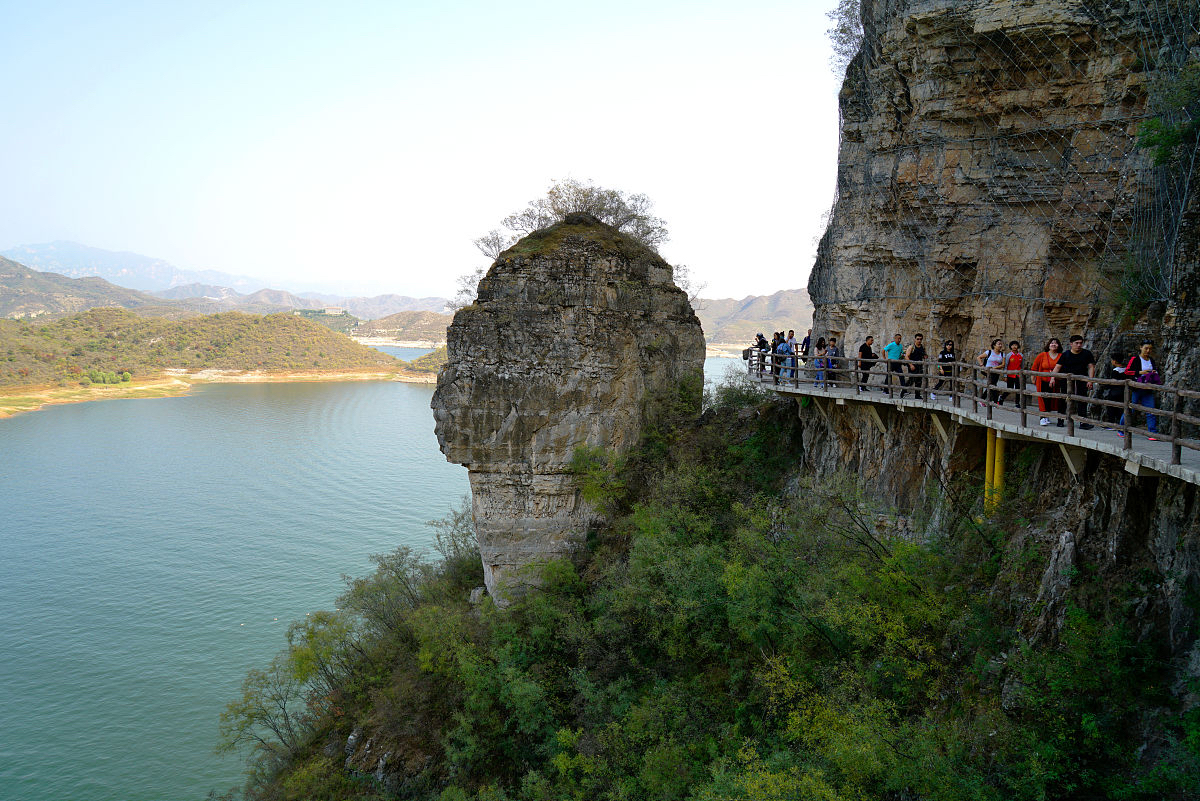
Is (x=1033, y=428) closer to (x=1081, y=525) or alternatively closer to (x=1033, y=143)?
(x=1081, y=525)

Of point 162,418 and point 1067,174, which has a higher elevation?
point 1067,174

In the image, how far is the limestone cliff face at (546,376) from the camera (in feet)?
72.6

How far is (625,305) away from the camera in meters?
23.2

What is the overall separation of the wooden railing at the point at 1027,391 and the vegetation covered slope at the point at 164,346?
400 feet

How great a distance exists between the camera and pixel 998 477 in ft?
35.9

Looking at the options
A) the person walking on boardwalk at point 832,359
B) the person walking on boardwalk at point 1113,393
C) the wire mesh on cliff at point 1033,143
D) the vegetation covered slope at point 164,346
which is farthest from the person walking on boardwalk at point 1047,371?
the vegetation covered slope at point 164,346

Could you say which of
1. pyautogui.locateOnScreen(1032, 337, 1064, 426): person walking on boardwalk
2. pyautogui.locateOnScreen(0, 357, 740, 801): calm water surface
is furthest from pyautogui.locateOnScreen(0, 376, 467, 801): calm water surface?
pyautogui.locateOnScreen(1032, 337, 1064, 426): person walking on boardwalk

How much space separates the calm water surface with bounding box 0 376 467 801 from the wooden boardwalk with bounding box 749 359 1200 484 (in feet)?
84.8

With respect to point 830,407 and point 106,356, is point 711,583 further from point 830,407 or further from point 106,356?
point 106,356

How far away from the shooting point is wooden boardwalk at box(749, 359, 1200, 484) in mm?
7164

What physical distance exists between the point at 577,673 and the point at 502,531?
22.4 feet

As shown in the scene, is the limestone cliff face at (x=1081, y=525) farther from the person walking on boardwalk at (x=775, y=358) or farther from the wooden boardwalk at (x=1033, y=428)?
the person walking on boardwalk at (x=775, y=358)

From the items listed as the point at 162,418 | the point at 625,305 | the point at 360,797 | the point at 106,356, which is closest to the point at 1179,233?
the point at 625,305

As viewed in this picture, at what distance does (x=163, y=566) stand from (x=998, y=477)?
4273 cm
